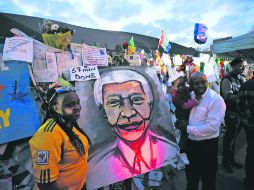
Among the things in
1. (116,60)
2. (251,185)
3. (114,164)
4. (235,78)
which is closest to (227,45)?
(235,78)

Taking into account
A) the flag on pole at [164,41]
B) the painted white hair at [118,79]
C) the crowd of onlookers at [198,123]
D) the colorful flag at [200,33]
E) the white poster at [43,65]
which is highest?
the colorful flag at [200,33]

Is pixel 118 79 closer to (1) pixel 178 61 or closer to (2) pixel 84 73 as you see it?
(2) pixel 84 73

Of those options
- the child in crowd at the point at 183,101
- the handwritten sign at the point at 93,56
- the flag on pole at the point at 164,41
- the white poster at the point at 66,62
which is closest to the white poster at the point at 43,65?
the white poster at the point at 66,62

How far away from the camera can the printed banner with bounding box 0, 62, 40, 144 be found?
230 cm

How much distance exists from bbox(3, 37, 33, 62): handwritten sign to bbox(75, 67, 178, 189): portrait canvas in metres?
0.50

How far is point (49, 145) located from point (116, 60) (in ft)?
5.57

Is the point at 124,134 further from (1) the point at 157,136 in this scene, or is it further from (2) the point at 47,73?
(2) the point at 47,73

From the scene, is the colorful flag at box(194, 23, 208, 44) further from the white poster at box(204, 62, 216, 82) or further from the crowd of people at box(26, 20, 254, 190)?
the crowd of people at box(26, 20, 254, 190)

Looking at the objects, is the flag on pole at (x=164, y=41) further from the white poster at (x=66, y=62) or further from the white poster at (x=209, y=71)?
the white poster at (x=66, y=62)

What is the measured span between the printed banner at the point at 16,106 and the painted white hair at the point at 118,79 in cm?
61

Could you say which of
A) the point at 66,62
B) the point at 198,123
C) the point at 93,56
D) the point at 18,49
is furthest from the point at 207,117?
the point at 18,49

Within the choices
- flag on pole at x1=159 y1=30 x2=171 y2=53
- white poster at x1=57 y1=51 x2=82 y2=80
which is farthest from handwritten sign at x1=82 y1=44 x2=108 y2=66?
flag on pole at x1=159 y1=30 x2=171 y2=53

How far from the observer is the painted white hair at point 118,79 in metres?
2.75

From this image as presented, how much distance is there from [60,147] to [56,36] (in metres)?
1.29
